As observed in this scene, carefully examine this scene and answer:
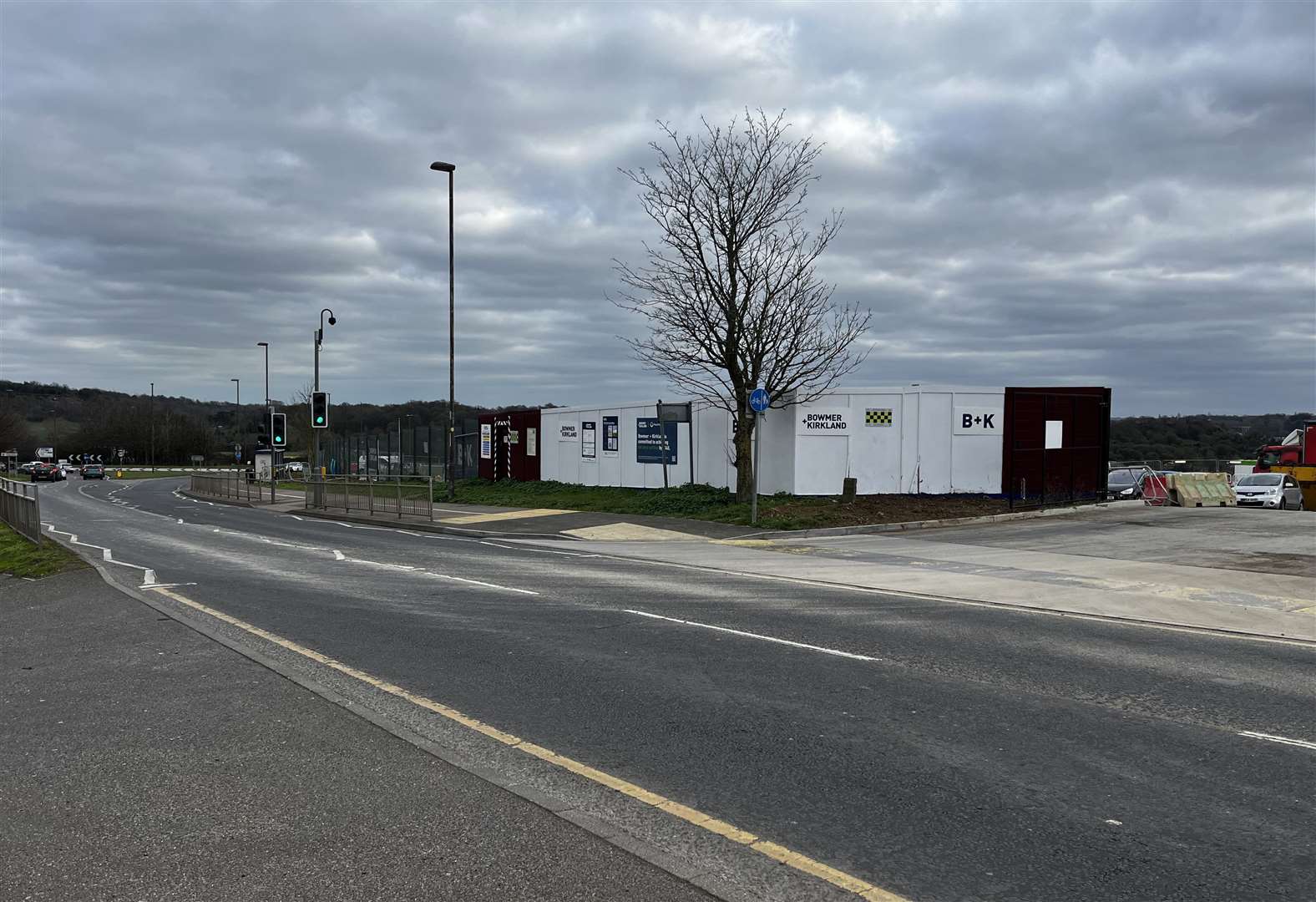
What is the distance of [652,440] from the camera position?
106ft

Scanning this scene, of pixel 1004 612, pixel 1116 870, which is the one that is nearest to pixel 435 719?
pixel 1116 870

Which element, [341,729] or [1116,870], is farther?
[341,729]

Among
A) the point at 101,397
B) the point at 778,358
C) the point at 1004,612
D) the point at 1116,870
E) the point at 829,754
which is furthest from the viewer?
the point at 101,397

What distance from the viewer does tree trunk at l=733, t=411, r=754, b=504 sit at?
25516mm

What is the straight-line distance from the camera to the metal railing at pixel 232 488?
4294 cm

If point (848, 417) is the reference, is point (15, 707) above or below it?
below

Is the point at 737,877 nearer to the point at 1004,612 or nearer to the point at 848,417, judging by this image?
the point at 1004,612

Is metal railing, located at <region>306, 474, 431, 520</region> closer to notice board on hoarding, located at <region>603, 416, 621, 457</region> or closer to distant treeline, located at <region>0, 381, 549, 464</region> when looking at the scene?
notice board on hoarding, located at <region>603, 416, 621, 457</region>

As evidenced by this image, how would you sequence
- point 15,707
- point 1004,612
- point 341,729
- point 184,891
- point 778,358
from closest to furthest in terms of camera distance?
point 184,891
point 341,729
point 15,707
point 1004,612
point 778,358

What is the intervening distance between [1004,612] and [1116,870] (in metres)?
7.44

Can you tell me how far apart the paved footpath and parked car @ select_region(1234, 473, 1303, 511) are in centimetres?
3380

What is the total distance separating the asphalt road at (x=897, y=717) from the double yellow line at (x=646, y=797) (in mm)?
79

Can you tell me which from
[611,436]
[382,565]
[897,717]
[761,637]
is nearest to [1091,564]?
[761,637]

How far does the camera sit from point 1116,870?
4.17 m
